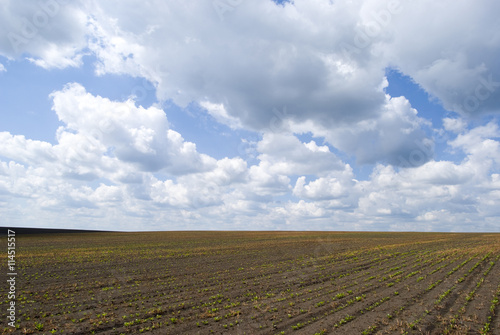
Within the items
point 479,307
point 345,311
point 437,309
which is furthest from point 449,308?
point 345,311

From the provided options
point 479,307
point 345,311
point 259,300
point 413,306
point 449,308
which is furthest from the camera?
point 259,300

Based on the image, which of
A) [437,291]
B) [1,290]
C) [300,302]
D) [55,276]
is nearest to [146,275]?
[55,276]

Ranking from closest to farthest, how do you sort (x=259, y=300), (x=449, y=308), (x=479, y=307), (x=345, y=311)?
(x=345, y=311), (x=449, y=308), (x=479, y=307), (x=259, y=300)

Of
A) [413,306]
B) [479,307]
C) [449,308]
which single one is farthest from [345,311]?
[479,307]

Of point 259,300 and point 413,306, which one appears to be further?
point 259,300

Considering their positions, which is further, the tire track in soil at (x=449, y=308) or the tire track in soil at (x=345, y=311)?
the tire track in soil at (x=345, y=311)

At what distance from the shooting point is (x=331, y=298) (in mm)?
16891

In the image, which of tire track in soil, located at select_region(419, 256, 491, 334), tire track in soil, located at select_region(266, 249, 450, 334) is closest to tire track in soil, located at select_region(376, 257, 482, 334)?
tire track in soil, located at select_region(419, 256, 491, 334)

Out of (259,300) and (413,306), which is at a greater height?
(413,306)

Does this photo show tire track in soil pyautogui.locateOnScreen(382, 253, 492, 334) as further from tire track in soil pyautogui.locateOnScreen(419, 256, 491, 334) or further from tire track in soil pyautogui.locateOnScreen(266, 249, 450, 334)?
tire track in soil pyautogui.locateOnScreen(266, 249, 450, 334)

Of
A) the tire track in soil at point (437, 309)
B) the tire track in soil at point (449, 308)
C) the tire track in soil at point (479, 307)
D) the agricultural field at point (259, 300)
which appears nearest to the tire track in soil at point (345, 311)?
the agricultural field at point (259, 300)

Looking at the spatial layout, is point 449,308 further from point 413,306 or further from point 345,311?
point 345,311

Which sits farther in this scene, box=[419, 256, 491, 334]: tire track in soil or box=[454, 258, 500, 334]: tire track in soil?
box=[454, 258, 500, 334]: tire track in soil

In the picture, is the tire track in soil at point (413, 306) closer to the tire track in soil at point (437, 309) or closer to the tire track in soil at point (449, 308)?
the tire track in soil at point (437, 309)
